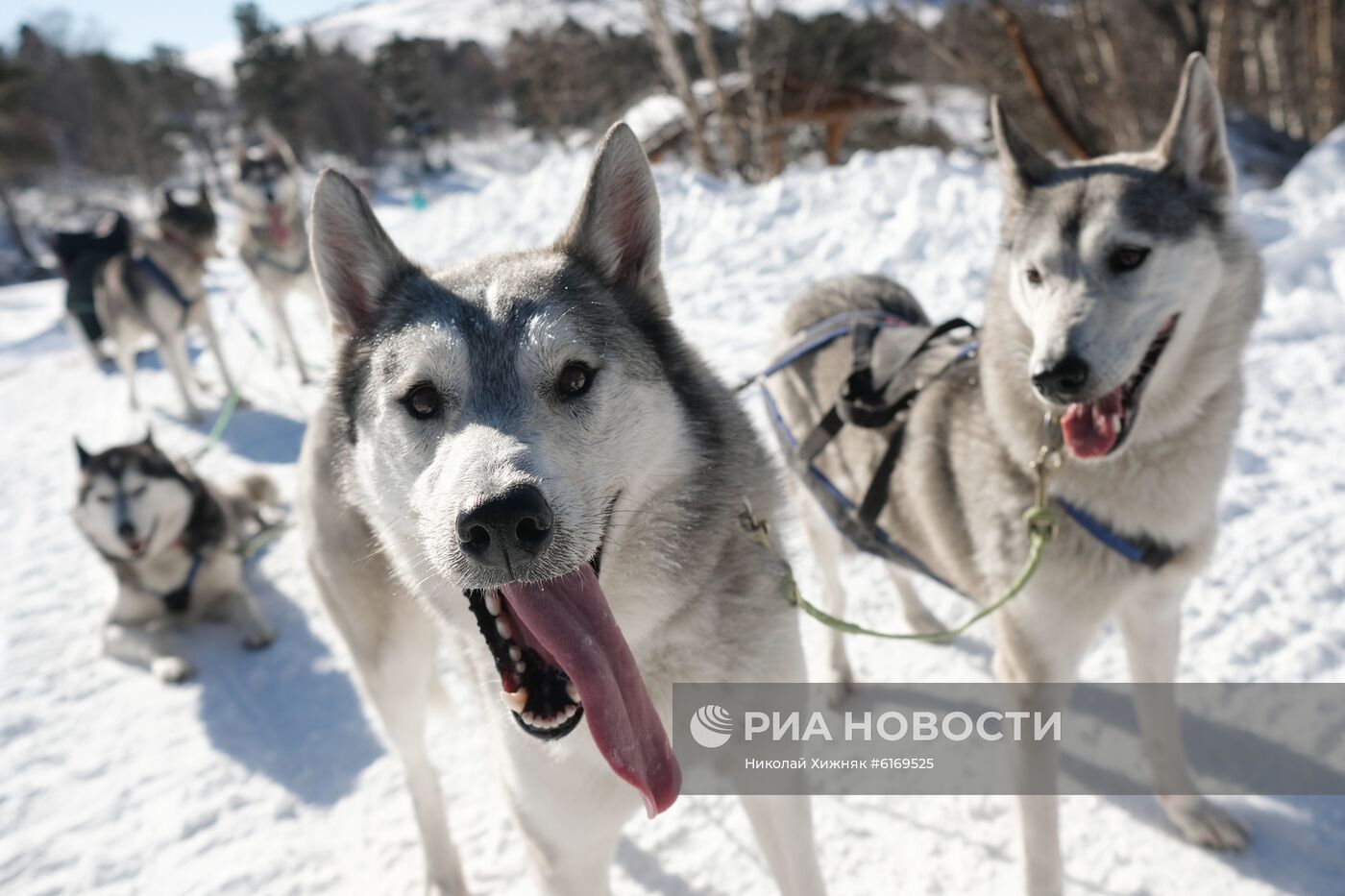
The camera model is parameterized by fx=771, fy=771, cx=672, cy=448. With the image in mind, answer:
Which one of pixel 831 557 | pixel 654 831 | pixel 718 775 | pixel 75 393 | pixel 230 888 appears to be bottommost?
pixel 75 393

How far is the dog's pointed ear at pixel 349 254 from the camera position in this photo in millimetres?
1818

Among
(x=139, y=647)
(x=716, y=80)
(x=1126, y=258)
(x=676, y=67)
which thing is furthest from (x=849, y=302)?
(x=716, y=80)

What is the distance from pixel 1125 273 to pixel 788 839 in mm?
1752

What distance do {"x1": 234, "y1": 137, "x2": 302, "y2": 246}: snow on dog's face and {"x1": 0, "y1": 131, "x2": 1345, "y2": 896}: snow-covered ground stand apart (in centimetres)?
281

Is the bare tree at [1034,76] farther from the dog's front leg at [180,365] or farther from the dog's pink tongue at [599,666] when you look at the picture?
the dog's front leg at [180,365]

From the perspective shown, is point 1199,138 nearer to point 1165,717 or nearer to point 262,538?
point 1165,717

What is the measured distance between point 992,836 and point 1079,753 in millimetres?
485

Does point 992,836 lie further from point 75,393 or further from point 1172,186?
point 75,393

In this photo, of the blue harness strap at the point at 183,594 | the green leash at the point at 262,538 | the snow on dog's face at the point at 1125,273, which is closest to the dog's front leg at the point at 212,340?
the green leash at the point at 262,538

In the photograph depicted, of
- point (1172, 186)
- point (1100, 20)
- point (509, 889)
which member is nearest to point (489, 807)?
point (509, 889)

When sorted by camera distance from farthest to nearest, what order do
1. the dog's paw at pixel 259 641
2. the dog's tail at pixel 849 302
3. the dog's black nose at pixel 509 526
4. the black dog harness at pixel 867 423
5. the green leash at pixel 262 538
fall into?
the green leash at pixel 262 538
the dog's paw at pixel 259 641
the dog's tail at pixel 849 302
the black dog harness at pixel 867 423
the dog's black nose at pixel 509 526

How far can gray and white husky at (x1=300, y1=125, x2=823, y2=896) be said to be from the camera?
1521 mm

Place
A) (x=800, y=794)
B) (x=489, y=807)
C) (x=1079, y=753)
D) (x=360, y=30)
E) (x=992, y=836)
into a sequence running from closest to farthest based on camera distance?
(x=800, y=794)
(x=992, y=836)
(x=1079, y=753)
(x=489, y=807)
(x=360, y=30)

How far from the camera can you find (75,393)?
A: 10516mm
